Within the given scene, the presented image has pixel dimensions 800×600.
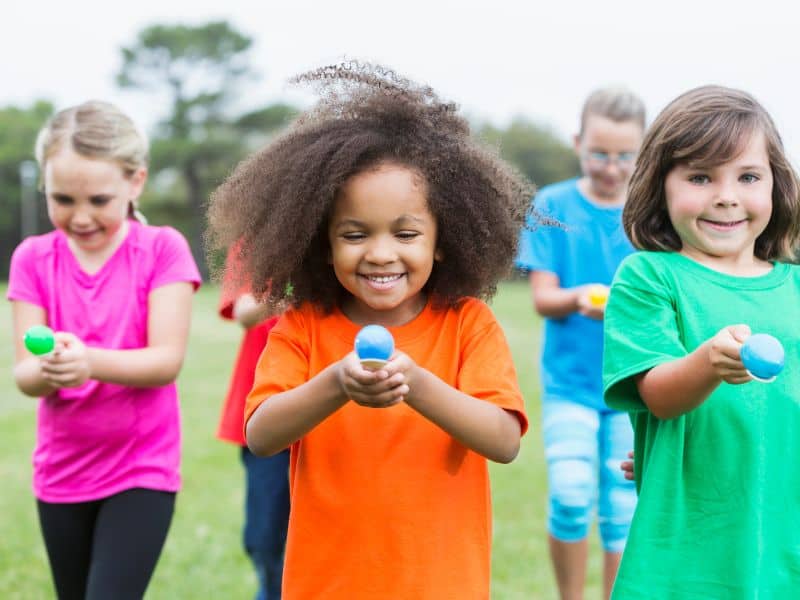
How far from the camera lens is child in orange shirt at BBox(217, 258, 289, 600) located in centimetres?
418

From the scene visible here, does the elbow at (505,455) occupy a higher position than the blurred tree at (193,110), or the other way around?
the blurred tree at (193,110)

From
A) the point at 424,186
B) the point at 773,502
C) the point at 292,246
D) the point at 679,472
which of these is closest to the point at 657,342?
the point at 679,472

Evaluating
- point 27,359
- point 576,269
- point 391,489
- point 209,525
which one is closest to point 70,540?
point 27,359

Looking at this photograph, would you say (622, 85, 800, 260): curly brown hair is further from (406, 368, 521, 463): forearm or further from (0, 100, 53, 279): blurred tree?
(0, 100, 53, 279): blurred tree

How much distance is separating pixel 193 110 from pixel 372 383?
2423 inches

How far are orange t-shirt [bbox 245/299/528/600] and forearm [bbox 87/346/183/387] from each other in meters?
0.84

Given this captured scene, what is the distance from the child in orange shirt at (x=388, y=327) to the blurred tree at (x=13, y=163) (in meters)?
52.3

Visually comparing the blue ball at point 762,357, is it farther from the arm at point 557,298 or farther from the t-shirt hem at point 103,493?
the t-shirt hem at point 103,493

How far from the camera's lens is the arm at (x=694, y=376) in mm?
2244

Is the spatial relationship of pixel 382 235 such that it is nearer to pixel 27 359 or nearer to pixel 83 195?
pixel 83 195

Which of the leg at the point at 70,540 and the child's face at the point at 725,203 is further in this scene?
the leg at the point at 70,540

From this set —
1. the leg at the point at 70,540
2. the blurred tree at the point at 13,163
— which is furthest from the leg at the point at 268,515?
the blurred tree at the point at 13,163

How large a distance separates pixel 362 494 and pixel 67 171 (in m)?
1.63

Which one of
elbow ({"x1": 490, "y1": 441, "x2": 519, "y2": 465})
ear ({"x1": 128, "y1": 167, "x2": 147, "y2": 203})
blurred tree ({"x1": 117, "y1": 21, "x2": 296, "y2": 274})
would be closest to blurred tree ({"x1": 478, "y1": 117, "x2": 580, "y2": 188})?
blurred tree ({"x1": 117, "y1": 21, "x2": 296, "y2": 274})
